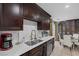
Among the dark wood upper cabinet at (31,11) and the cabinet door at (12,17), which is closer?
the cabinet door at (12,17)

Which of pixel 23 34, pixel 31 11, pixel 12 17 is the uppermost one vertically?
pixel 31 11

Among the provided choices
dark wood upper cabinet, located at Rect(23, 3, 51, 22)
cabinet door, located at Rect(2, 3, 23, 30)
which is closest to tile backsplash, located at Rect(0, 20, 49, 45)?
dark wood upper cabinet, located at Rect(23, 3, 51, 22)

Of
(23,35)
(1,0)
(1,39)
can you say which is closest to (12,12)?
(1,0)

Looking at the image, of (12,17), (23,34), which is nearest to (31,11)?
(23,34)

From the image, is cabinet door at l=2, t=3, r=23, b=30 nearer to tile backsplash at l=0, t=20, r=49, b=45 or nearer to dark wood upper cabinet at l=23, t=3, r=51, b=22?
dark wood upper cabinet at l=23, t=3, r=51, b=22

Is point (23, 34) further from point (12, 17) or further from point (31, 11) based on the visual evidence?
point (12, 17)

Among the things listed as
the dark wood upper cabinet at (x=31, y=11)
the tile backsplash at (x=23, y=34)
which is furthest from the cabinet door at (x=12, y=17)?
the tile backsplash at (x=23, y=34)

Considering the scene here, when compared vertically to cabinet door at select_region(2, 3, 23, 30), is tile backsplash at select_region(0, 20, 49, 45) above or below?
below

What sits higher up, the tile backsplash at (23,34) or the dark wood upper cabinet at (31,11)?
the dark wood upper cabinet at (31,11)

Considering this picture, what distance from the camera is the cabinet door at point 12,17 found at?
1.31 meters

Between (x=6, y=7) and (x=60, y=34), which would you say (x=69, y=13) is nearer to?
(x=60, y=34)

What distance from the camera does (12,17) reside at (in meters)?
1.43

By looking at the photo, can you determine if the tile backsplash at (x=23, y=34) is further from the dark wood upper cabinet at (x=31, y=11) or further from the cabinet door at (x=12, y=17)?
the cabinet door at (x=12, y=17)

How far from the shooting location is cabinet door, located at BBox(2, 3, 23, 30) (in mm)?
1313
